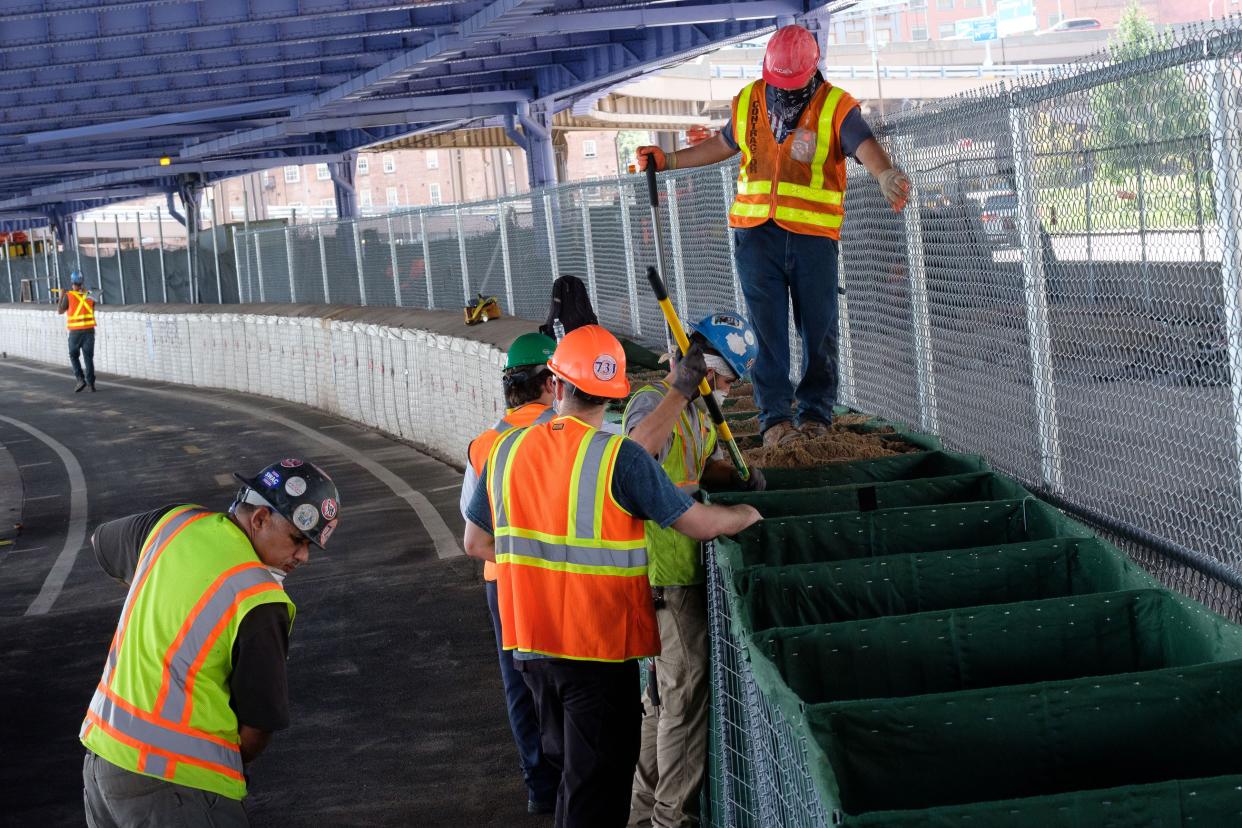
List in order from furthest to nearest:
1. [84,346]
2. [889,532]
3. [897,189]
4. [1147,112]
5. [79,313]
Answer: [84,346], [79,313], [897,189], [889,532], [1147,112]

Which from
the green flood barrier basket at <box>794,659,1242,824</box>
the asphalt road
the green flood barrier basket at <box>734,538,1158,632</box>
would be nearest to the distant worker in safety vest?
the asphalt road

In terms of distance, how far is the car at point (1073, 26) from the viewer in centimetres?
11012

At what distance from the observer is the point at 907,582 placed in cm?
465

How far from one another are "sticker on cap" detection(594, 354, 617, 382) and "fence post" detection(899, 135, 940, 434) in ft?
6.38

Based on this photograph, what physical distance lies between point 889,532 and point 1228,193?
1.73 m

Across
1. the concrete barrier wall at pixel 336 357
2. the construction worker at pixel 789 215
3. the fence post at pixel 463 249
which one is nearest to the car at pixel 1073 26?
the concrete barrier wall at pixel 336 357

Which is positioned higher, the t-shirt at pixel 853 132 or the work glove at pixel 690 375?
the t-shirt at pixel 853 132

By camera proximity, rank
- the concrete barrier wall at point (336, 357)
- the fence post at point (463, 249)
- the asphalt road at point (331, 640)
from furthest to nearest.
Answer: the fence post at point (463, 249)
the concrete barrier wall at point (336, 357)
the asphalt road at point (331, 640)

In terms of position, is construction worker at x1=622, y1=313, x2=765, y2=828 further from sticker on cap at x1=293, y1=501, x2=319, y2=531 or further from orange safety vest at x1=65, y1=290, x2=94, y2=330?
orange safety vest at x1=65, y1=290, x2=94, y2=330

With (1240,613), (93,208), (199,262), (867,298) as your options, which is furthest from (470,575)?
(93,208)

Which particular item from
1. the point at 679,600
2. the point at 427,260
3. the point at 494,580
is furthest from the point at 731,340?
the point at 427,260

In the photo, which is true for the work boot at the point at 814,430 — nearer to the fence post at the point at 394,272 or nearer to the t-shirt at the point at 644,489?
the t-shirt at the point at 644,489

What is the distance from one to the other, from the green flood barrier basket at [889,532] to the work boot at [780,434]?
179cm

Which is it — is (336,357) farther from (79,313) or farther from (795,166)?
(795,166)
